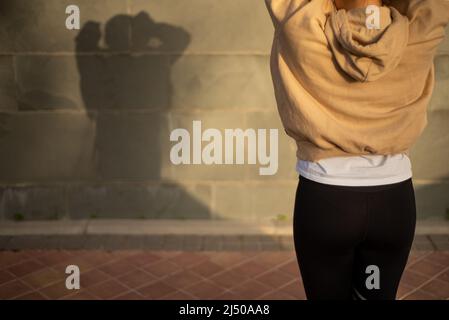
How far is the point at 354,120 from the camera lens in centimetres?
168

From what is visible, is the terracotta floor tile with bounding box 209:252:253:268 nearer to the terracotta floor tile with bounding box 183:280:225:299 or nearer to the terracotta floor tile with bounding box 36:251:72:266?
the terracotta floor tile with bounding box 183:280:225:299

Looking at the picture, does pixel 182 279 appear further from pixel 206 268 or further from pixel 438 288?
pixel 438 288

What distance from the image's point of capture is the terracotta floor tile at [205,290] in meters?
3.97

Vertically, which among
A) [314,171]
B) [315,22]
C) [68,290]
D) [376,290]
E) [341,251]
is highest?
[315,22]

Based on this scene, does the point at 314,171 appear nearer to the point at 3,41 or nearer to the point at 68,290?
the point at 68,290

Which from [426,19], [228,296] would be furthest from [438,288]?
[426,19]

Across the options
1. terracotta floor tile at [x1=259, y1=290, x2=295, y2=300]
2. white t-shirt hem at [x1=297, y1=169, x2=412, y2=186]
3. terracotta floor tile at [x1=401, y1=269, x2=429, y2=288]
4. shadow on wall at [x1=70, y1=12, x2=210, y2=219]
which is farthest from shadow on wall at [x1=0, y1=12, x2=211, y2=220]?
white t-shirt hem at [x1=297, y1=169, x2=412, y2=186]

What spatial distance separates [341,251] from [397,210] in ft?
0.71

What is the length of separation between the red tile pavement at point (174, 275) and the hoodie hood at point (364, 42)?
2668 millimetres

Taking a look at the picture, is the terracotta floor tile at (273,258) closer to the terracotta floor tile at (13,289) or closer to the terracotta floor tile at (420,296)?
the terracotta floor tile at (420,296)

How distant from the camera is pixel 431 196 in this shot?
519 centimetres

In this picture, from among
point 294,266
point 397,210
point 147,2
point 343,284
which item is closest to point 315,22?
point 397,210

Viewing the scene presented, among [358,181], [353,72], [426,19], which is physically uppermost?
[426,19]

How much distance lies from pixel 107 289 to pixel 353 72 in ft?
9.90
